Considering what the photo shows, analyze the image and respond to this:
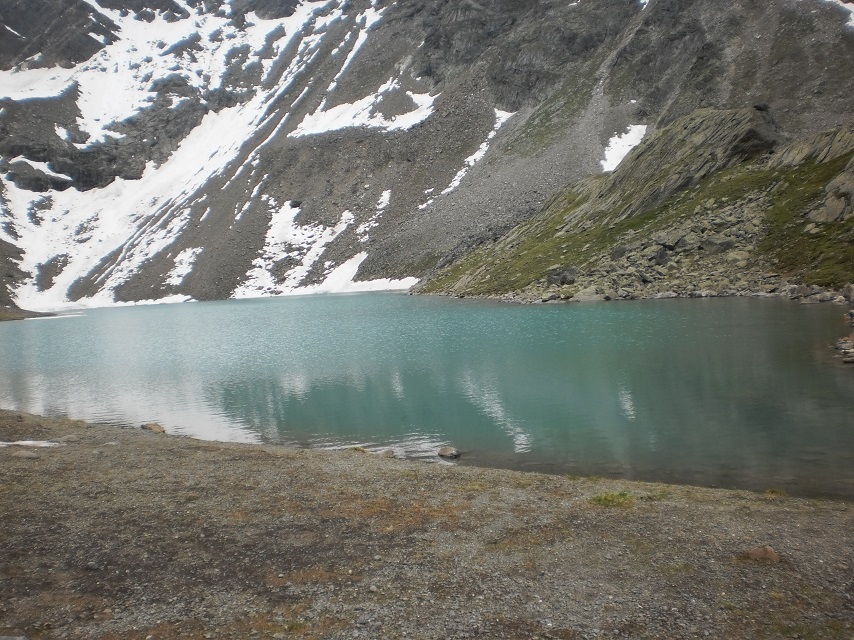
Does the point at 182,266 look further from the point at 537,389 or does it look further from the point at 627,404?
the point at 627,404

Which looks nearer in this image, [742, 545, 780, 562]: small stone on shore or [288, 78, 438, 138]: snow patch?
[742, 545, 780, 562]: small stone on shore

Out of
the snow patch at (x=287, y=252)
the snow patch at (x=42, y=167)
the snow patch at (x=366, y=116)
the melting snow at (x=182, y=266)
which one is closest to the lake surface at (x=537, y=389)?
the snow patch at (x=287, y=252)

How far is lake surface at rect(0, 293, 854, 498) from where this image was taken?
60.6ft

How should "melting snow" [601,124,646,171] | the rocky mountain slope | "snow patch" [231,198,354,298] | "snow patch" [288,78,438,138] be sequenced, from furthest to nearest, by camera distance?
"snow patch" [288,78,438,138]
"snow patch" [231,198,354,298]
"melting snow" [601,124,646,171]
the rocky mountain slope

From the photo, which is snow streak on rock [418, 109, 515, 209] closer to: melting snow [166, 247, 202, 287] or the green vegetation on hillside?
melting snow [166, 247, 202, 287]

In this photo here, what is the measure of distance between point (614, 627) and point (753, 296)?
50255 mm

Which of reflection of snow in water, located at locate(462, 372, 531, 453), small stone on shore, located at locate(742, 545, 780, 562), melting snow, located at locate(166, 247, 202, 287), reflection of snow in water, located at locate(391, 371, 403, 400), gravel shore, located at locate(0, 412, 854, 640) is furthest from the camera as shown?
melting snow, located at locate(166, 247, 202, 287)

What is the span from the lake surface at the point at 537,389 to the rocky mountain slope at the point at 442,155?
19599 millimetres

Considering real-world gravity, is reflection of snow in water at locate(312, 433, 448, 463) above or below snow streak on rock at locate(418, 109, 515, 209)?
below

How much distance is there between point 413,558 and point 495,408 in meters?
14.6

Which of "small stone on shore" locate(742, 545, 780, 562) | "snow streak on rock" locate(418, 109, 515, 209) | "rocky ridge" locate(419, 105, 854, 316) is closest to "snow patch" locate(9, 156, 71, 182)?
"snow streak on rock" locate(418, 109, 515, 209)

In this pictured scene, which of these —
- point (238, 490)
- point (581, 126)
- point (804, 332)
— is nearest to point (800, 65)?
point (581, 126)

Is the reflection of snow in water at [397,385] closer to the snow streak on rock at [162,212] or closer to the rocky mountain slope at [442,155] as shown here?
the rocky mountain slope at [442,155]

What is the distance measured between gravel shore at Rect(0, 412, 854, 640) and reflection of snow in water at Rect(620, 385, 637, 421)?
743 cm
